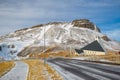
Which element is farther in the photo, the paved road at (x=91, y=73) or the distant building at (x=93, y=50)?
the distant building at (x=93, y=50)

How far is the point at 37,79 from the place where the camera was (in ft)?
79.0

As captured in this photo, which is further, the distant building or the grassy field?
the distant building

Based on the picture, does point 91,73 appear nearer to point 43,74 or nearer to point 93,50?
point 43,74

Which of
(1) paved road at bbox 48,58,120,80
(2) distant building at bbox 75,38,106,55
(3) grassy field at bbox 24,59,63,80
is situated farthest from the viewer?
(2) distant building at bbox 75,38,106,55

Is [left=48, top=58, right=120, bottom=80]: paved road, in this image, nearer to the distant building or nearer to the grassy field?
the grassy field

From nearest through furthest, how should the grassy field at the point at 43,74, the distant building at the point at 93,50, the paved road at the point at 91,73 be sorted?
the paved road at the point at 91,73 < the grassy field at the point at 43,74 < the distant building at the point at 93,50

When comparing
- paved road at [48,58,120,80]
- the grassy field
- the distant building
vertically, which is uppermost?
the distant building

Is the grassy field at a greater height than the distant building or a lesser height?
lesser

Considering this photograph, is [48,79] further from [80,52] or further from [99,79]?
[80,52]

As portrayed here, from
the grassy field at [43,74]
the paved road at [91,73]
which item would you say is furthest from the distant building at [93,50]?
the grassy field at [43,74]

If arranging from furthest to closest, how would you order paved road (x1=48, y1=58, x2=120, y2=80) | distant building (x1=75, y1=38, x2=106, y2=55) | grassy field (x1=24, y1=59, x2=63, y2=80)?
distant building (x1=75, y1=38, x2=106, y2=55), grassy field (x1=24, y1=59, x2=63, y2=80), paved road (x1=48, y1=58, x2=120, y2=80)

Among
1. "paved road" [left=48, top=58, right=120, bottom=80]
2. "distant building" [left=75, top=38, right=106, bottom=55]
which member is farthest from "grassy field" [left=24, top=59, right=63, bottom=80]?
"distant building" [left=75, top=38, right=106, bottom=55]

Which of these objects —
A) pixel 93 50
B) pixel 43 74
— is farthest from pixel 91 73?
pixel 93 50

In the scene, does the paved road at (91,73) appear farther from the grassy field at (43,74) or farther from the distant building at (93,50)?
the distant building at (93,50)
